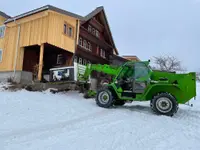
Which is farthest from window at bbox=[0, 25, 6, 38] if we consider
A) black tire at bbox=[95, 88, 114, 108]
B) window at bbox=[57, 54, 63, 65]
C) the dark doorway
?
black tire at bbox=[95, 88, 114, 108]

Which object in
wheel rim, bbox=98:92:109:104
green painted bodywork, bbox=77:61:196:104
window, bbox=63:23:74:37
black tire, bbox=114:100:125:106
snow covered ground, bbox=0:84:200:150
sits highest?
window, bbox=63:23:74:37

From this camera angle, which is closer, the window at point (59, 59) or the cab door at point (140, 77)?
the cab door at point (140, 77)

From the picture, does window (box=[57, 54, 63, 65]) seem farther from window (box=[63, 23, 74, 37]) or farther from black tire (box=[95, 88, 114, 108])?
black tire (box=[95, 88, 114, 108])

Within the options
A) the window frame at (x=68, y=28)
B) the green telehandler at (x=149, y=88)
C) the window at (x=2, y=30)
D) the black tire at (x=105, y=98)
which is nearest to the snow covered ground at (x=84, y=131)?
the green telehandler at (x=149, y=88)

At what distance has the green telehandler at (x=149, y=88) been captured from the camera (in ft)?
29.9

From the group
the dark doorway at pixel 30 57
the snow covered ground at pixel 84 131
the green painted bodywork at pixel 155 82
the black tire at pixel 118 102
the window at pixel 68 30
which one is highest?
the window at pixel 68 30

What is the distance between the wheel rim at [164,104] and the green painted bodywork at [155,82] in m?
0.59

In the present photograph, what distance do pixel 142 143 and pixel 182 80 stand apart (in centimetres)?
506

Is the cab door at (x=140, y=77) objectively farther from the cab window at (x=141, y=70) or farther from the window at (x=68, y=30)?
the window at (x=68, y=30)

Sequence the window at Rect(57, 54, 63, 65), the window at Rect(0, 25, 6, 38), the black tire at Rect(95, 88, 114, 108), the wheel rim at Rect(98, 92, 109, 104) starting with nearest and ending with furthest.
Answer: the black tire at Rect(95, 88, 114, 108), the wheel rim at Rect(98, 92, 109, 104), the window at Rect(0, 25, 6, 38), the window at Rect(57, 54, 63, 65)

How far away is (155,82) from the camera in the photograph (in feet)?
32.2

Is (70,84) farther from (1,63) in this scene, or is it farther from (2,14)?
(2,14)

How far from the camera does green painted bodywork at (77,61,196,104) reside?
361 inches

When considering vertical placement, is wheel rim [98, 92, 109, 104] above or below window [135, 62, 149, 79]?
below
